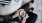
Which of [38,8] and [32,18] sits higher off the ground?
[38,8]

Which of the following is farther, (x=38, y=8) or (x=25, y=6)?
(x=38, y=8)

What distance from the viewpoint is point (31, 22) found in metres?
1.16

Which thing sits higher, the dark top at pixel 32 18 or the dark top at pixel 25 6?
→ the dark top at pixel 25 6

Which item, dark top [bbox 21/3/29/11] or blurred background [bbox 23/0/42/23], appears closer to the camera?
dark top [bbox 21/3/29/11]

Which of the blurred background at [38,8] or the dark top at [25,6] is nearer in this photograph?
the dark top at [25,6]

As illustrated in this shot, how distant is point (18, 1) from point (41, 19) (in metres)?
0.43

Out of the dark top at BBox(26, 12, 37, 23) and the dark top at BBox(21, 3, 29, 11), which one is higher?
the dark top at BBox(21, 3, 29, 11)

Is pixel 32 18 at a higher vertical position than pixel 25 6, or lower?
lower

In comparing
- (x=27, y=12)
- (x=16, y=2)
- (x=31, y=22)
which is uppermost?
(x=16, y=2)

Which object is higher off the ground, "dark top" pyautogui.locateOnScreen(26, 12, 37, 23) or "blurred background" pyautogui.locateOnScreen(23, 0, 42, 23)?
"blurred background" pyautogui.locateOnScreen(23, 0, 42, 23)

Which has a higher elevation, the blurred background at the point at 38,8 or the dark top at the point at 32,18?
the blurred background at the point at 38,8

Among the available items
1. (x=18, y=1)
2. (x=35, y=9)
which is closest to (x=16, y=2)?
(x=18, y=1)

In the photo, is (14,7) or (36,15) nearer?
(14,7)

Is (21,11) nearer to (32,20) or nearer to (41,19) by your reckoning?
(32,20)
